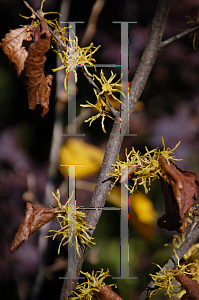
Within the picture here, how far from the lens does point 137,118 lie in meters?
0.47

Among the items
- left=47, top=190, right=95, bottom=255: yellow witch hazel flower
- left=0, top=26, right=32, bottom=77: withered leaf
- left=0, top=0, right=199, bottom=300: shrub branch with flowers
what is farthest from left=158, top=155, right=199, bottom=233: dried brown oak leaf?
left=0, top=26, right=32, bottom=77: withered leaf

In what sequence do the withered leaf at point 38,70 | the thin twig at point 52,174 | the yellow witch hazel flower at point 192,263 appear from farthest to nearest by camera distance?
the thin twig at point 52,174, the yellow witch hazel flower at point 192,263, the withered leaf at point 38,70

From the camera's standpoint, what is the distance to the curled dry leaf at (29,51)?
0.86ft

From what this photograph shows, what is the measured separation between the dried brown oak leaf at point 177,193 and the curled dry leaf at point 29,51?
20 centimetres

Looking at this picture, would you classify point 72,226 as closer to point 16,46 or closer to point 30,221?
point 30,221

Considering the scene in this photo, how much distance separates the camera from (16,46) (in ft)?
0.93

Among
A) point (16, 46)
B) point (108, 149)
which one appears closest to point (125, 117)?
point (108, 149)

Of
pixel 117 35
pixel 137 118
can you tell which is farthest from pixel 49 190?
pixel 117 35

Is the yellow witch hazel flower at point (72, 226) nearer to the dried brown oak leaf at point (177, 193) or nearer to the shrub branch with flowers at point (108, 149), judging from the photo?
the shrub branch with flowers at point (108, 149)

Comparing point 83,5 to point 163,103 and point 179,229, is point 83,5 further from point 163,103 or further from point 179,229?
point 179,229

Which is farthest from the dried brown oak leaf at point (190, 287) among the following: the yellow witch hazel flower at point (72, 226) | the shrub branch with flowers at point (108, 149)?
the yellow witch hazel flower at point (72, 226)

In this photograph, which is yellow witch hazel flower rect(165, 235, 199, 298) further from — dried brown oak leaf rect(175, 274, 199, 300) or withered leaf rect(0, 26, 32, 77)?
withered leaf rect(0, 26, 32, 77)

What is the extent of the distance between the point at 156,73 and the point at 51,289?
51cm

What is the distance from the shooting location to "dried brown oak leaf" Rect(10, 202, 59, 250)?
306 millimetres
